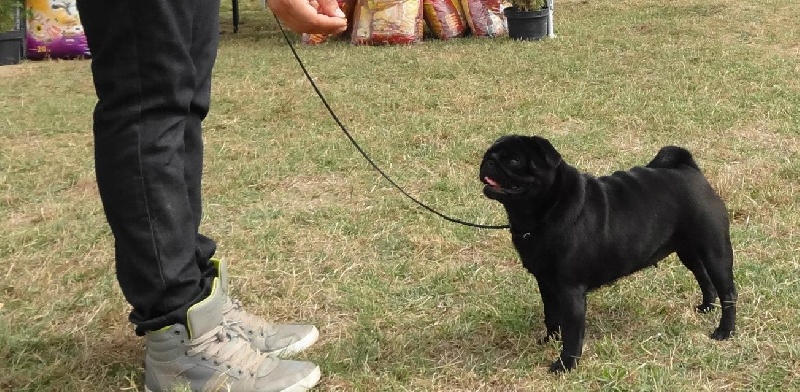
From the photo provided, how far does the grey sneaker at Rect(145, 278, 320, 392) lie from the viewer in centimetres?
197

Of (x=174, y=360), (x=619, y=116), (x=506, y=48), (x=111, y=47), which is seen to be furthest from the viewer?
(x=506, y=48)

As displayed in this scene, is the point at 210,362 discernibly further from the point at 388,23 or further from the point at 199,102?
the point at 388,23

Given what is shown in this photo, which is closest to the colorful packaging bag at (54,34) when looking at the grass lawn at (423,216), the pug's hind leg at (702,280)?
the grass lawn at (423,216)

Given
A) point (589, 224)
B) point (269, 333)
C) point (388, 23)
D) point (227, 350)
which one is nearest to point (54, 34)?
point (388, 23)

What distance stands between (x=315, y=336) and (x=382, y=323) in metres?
0.22

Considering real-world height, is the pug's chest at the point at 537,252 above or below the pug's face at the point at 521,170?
below

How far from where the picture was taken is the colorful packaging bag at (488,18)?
866cm

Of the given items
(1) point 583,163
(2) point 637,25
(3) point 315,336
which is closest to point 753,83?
(1) point 583,163

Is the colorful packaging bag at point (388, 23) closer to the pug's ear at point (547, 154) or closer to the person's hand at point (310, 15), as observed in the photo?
the person's hand at point (310, 15)

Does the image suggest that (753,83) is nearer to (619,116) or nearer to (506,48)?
(619,116)

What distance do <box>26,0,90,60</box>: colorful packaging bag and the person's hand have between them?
6848 millimetres

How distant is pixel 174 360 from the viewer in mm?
1984

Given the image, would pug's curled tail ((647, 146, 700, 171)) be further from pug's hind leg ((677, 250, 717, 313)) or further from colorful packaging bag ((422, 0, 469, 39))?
colorful packaging bag ((422, 0, 469, 39))

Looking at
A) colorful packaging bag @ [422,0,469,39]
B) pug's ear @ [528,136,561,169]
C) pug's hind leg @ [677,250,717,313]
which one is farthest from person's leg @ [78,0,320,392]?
colorful packaging bag @ [422,0,469,39]
